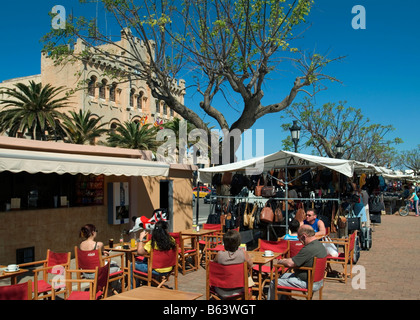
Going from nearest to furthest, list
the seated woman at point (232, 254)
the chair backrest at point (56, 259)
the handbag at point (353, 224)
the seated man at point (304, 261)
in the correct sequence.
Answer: the seated woman at point (232, 254)
the seated man at point (304, 261)
the chair backrest at point (56, 259)
the handbag at point (353, 224)

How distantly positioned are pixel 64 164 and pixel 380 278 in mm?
6204

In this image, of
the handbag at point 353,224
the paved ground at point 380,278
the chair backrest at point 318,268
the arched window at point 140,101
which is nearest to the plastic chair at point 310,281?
the chair backrest at point 318,268

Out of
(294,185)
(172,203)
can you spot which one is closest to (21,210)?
(172,203)

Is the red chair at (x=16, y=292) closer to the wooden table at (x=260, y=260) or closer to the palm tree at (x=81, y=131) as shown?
the wooden table at (x=260, y=260)

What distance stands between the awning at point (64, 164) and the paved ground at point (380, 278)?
6.93 feet

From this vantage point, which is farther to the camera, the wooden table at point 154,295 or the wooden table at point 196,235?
the wooden table at point 196,235

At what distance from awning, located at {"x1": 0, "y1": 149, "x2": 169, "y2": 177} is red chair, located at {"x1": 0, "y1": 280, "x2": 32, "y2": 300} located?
3.37 m

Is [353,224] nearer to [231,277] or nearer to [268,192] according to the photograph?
[268,192]

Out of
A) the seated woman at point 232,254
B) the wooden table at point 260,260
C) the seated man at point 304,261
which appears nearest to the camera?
the seated woman at point 232,254

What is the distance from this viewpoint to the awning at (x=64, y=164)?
6.81 m

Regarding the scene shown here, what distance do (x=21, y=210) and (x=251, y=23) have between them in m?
8.40

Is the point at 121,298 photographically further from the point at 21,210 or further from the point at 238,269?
the point at 21,210

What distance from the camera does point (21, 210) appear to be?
8.50m

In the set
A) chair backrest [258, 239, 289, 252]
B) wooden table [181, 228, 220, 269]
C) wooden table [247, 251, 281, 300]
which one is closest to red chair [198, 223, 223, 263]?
wooden table [181, 228, 220, 269]
